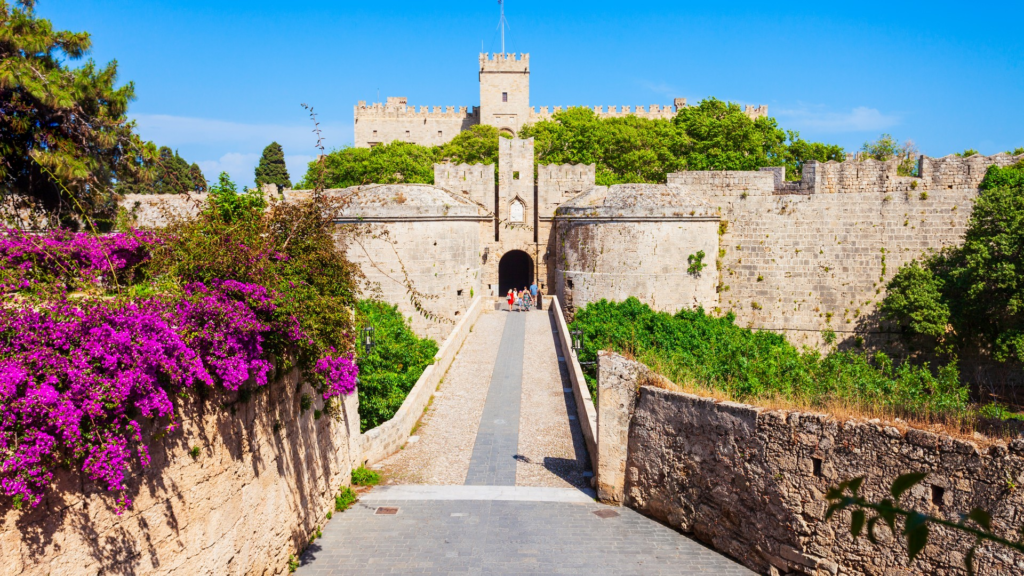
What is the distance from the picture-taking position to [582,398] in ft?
43.1

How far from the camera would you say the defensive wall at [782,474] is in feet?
20.8

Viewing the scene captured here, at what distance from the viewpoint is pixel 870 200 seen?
22750mm

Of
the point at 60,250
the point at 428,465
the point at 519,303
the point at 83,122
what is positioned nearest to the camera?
the point at 60,250

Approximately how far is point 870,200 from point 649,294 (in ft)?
26.9

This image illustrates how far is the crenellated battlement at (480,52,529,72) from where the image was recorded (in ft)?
186

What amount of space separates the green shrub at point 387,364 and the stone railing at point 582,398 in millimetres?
3500

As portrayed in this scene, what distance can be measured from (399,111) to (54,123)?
48.7m

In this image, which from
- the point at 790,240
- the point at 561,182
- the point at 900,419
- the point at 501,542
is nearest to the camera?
the point at 900,419

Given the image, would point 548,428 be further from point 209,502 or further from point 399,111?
point 399,111

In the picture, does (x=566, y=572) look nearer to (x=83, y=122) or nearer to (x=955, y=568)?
(x=955, y=568)

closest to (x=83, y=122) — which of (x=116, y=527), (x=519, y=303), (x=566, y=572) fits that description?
(x=116, y=527)

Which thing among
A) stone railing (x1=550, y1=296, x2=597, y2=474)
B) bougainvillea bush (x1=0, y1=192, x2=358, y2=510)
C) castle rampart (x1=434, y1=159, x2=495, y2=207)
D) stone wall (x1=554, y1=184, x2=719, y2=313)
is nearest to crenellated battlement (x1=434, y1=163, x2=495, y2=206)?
castle rampart (x1=434, y1=159, x2=495, y2=207)

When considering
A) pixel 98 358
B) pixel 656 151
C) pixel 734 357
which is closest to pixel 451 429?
pixel 734 357

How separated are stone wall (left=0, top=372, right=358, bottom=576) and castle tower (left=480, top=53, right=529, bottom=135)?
1941 inches
